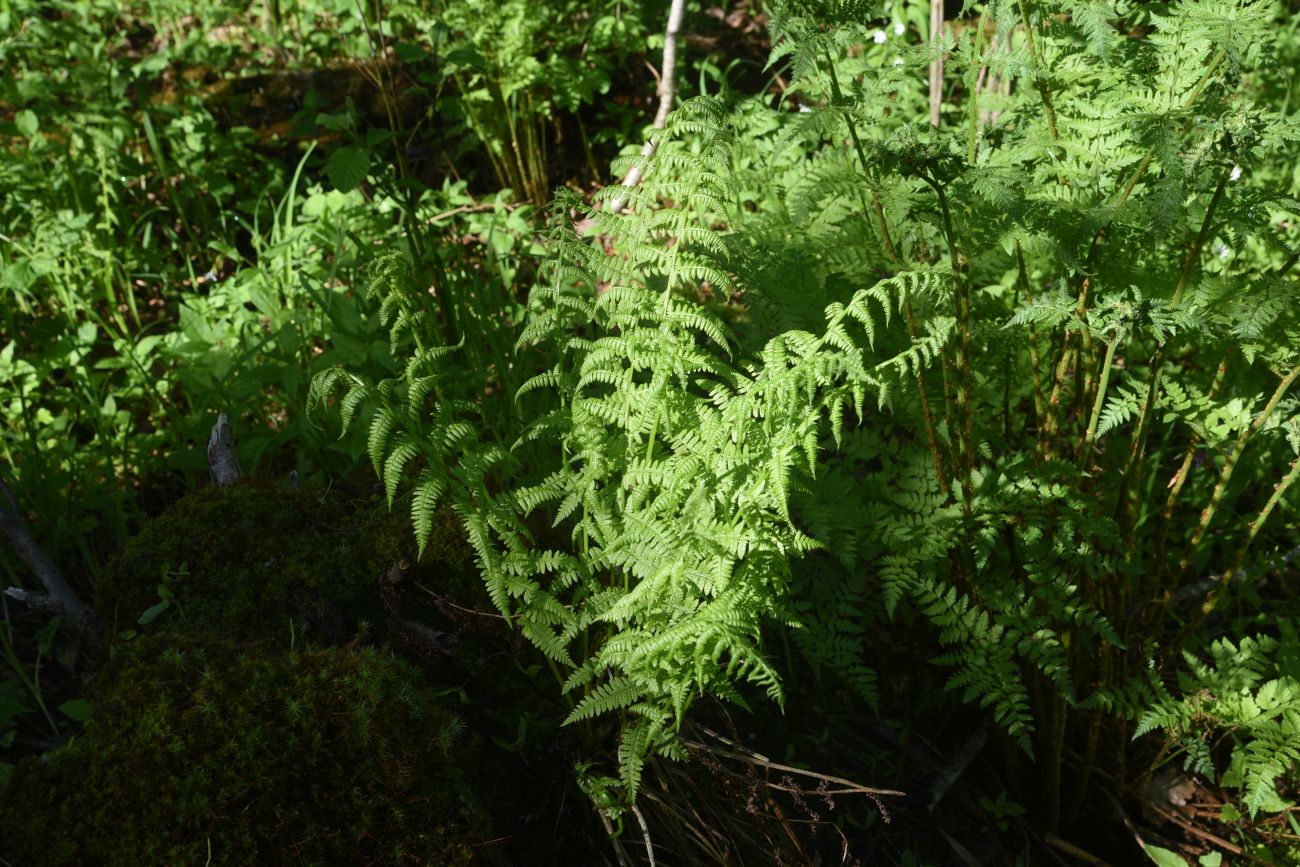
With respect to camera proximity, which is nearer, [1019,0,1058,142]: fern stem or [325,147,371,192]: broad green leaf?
[1019,0,1058,142]: fern stem

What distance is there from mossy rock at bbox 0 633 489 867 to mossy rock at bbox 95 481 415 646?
1.09 feet

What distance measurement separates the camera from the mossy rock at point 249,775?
62.6 inches

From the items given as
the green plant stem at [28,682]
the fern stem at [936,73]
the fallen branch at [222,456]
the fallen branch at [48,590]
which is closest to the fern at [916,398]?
the fallen branch at [222,456]

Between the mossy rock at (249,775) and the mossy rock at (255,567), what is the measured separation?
332 mm

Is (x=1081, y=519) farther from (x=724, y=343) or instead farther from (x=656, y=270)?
(x=656, y=270)

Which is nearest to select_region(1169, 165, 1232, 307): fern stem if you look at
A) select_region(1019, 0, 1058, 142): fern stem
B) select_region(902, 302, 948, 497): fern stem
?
select_region(1019, 0, 1058, 142): fern stem

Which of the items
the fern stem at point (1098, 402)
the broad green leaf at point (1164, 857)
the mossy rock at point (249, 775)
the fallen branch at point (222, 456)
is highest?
the fern stem at point (1098, 402)

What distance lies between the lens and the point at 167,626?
83.9 inches

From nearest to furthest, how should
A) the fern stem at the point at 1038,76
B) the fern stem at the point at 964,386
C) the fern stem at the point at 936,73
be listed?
the fern stem at the point at 1038,76 < the fern stem at the point at 964,386 < the fern stem at the point at 936,73

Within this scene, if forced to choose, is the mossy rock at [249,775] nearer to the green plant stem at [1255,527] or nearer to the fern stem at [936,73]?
the green plant stem at [1255,527]

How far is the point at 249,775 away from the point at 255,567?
77 centimetres

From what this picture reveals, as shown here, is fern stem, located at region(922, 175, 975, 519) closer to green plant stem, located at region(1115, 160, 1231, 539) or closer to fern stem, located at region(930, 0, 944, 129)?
green plant stem, located at region(1115, 160, 1231, 539)

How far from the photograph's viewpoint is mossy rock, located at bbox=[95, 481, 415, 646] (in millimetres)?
2193

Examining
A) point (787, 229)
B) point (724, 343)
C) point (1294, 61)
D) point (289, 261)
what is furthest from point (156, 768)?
point (1294, 61)
